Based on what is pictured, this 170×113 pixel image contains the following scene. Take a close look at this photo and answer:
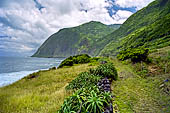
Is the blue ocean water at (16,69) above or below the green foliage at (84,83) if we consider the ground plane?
below

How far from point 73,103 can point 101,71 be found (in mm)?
4806

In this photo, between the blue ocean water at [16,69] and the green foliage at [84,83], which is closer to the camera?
the green foliage at [84,83]

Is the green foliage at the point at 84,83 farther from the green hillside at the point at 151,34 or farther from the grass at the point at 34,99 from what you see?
the green hillside at the point at 151,34

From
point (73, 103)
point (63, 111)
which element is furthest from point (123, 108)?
point (63, 111)

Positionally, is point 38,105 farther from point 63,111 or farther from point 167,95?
point 167,95

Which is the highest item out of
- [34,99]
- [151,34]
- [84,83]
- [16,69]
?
[151,34]

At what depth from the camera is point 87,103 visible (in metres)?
3.09

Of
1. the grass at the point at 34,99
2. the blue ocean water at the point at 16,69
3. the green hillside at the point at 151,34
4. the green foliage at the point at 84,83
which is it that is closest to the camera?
the grass at the point at 34,99

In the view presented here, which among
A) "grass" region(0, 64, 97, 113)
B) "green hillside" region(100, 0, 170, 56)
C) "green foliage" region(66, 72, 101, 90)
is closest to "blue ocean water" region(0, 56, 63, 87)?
"grass" region(0, 64, 97, 113)

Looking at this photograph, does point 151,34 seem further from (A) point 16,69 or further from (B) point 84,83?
(A) point 16,69

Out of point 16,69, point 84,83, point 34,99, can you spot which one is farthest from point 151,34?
point 16,69

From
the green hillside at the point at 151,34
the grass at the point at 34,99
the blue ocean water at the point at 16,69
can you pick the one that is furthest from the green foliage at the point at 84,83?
the green hillside at the point at 151,34

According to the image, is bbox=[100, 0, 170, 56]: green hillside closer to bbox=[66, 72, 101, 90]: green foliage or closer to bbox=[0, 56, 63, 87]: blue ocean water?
bbox=[66, 72, 101, 90]: green foliage

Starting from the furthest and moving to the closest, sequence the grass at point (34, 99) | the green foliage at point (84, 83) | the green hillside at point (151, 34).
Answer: the green hillside at point (151, 34) < the green foliage at point (84, 83) < the grass at point (34, 99)
